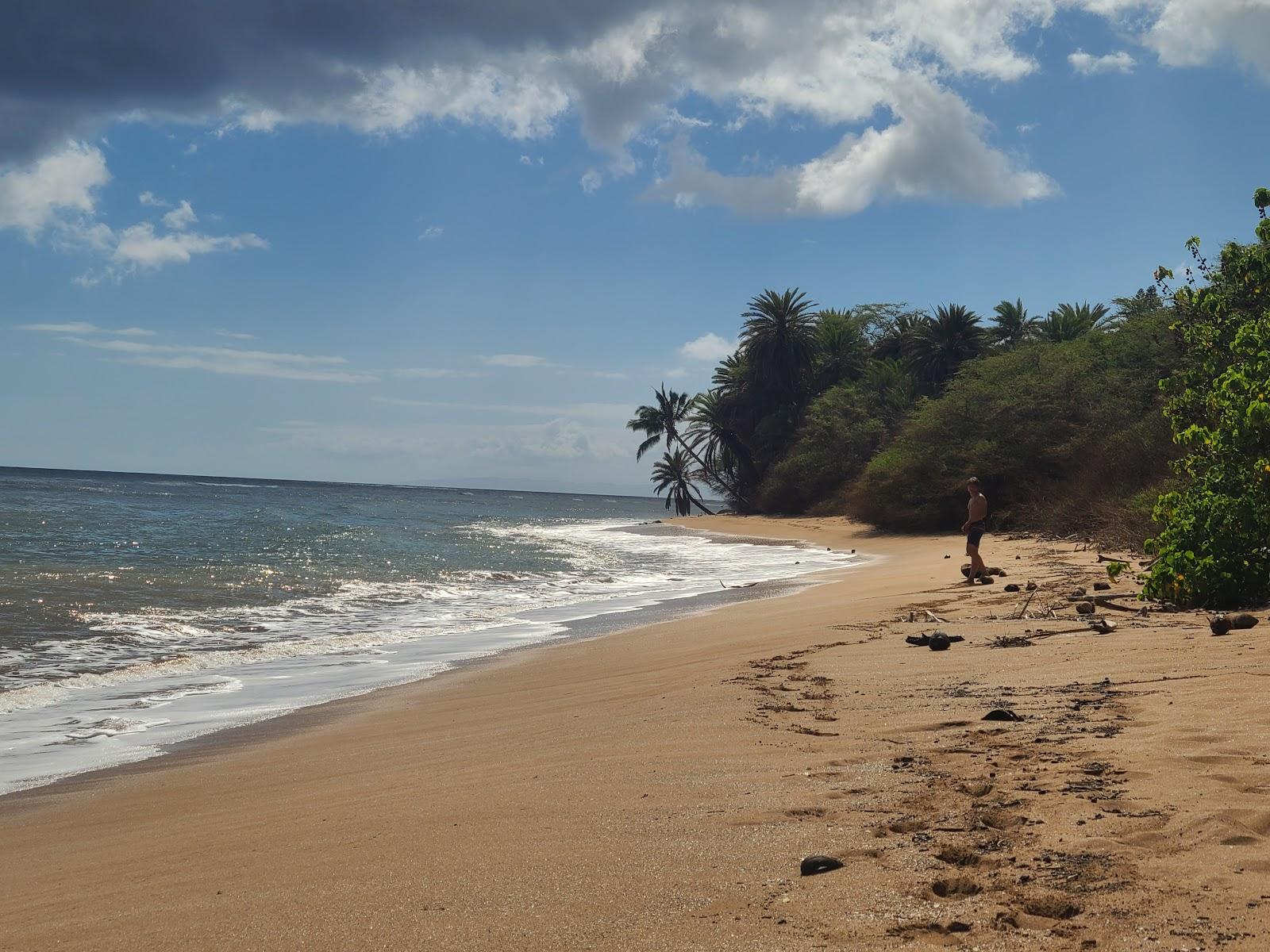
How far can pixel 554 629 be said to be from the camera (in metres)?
11.4

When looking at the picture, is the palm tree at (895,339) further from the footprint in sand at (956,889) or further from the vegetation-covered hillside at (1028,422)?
the footprint in sand at (956,889)

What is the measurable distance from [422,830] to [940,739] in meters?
2.18

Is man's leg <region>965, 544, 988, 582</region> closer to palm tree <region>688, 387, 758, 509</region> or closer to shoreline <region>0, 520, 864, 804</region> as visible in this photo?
shoreline <region>0, 520, 864, 804</region>

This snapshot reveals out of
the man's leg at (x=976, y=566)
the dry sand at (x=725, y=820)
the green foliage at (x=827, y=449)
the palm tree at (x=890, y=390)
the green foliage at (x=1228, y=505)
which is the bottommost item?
the dry sand at (x=725, y=820)

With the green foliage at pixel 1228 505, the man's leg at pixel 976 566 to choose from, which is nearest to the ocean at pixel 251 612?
the man's leg at pixel 976 566

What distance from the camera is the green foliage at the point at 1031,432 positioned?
A: 25.4 meters

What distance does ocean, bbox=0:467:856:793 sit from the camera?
7004 mm

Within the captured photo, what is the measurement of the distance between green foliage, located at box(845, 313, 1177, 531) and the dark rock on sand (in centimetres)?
1899

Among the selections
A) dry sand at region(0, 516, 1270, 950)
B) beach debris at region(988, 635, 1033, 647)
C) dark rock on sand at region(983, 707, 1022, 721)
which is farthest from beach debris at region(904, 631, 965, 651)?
dark rock on sand at region(983, 707, 1022, 721)

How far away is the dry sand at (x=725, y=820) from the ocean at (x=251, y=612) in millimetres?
1225

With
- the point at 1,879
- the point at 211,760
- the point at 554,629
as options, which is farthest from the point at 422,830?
the point at 554,629

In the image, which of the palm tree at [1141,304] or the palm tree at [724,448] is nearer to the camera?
the palm tree at [1141,304]

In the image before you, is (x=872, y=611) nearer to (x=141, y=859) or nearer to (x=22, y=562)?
(x=141, y=859)

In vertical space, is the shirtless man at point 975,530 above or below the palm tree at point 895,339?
below
